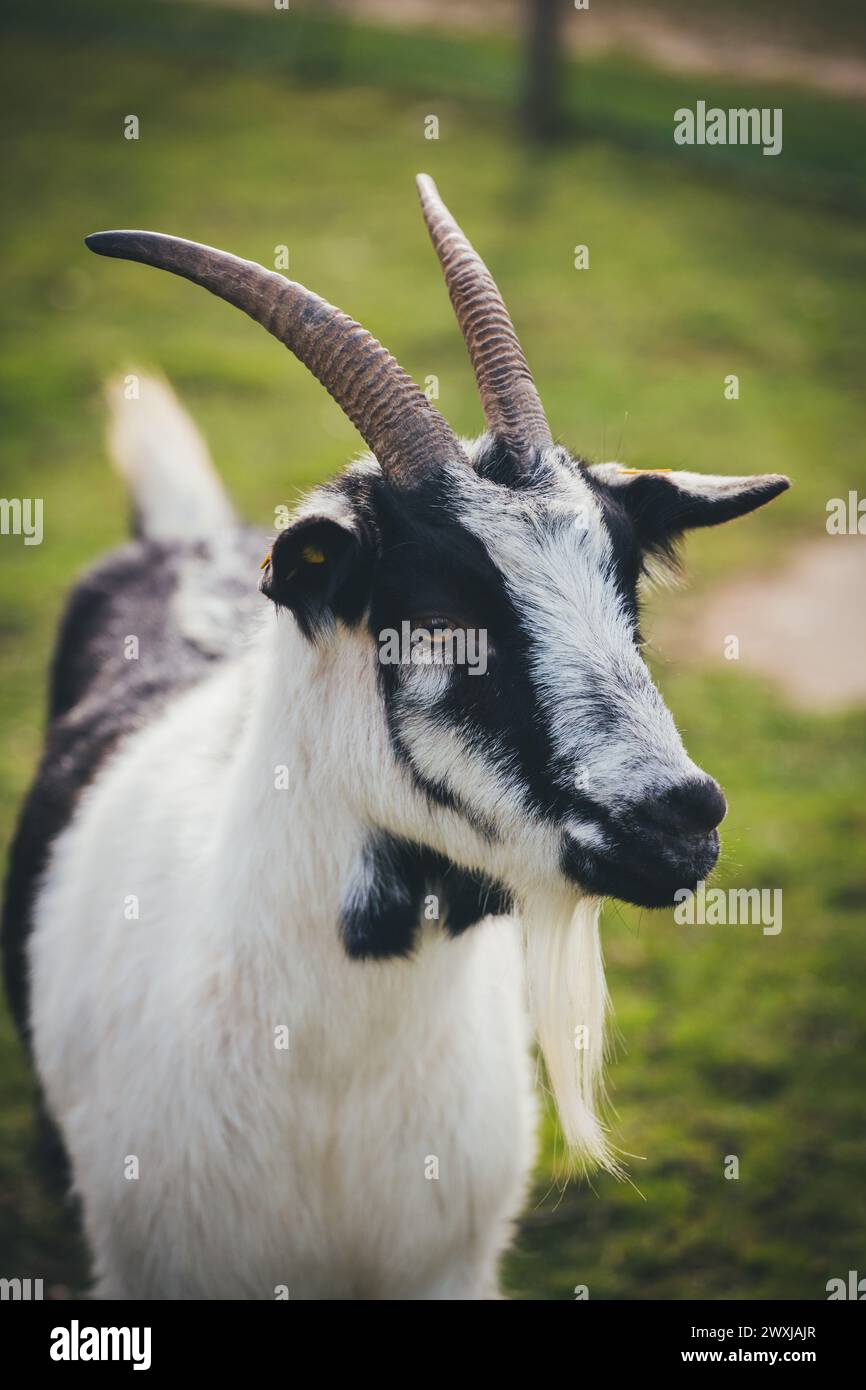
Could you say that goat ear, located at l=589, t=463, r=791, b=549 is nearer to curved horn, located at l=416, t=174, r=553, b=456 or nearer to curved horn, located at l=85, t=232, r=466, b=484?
curved horn, located at l=416, t=174, r=553, b=456

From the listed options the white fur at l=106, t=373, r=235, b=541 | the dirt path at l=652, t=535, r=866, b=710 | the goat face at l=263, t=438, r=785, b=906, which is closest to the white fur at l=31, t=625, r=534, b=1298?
the goat face at l=263, t=438, r=785, b=906

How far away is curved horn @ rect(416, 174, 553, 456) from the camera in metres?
2.30

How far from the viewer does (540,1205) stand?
153 inches

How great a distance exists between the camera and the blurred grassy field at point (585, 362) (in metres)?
3.93

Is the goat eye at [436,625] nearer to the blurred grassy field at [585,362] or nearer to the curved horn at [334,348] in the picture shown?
the curved horn at [334,348]

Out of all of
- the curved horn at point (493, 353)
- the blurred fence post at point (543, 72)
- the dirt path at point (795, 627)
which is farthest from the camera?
the blurred fence post at point (543, 72)

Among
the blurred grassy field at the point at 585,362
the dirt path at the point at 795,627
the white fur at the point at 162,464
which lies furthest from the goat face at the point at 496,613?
the dirt path at the point at 795,627

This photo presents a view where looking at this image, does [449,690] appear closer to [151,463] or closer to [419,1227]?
[419,1227]

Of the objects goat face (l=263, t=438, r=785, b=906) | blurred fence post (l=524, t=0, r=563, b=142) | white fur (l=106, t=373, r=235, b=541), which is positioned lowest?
goat face (l=263, t=438, r=785, b=906)

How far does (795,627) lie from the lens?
21.3 feet

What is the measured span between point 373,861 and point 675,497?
35.4 inches

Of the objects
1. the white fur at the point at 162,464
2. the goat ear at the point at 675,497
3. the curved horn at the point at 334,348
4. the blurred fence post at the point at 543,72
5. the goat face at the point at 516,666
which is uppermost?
the blurred fence post at the point at 543,72

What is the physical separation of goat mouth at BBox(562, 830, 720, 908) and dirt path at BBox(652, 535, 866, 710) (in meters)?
4.12

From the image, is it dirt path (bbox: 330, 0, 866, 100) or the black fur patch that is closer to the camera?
the black fur patch
